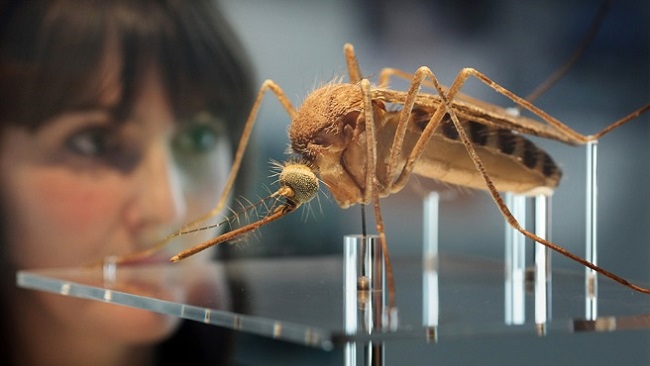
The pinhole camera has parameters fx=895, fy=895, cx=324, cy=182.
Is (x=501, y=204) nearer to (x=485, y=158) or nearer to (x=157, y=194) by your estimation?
(x=485, y=158)

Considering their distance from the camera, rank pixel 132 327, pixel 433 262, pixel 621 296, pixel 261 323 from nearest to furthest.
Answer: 1. pixel 261 323
2. pixel 621 296
3. pixel 433 262
4. pixel 132 327

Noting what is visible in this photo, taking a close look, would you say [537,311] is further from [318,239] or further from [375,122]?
[318,239]

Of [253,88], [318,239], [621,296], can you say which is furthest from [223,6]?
[621,296]

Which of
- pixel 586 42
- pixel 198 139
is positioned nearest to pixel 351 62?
pixel 198 139

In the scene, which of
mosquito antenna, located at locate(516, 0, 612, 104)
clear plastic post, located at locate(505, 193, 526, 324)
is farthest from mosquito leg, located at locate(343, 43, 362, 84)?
mosquito antenna, located at locate(516, 0, 612, 104)

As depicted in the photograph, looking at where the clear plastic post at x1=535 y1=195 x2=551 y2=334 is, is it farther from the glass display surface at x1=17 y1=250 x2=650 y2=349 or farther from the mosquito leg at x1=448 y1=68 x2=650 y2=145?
the mosquito leg at x1=448 y1=68 x2=650 y2=145

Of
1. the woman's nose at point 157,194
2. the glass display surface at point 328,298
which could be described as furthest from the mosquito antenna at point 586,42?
the woman's nose at point 157,194
